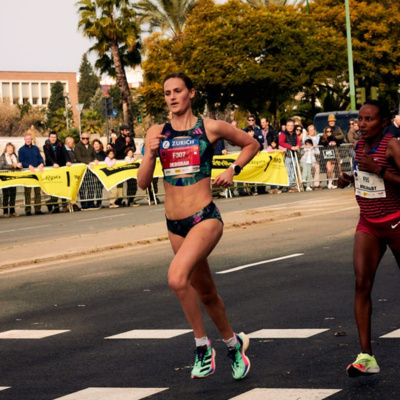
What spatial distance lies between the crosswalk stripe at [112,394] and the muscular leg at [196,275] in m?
0.49

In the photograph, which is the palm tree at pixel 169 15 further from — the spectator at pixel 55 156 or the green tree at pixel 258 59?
the spectator at pixel 55 156

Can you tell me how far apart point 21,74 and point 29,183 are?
17080 centimetres

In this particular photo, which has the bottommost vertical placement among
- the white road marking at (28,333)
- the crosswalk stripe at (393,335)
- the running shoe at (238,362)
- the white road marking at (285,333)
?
the white road marking at (28,333)

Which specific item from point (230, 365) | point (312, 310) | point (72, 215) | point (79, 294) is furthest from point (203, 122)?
point (72, 215)

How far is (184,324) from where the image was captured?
884 centimetres

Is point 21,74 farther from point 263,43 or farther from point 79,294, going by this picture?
point 79,294

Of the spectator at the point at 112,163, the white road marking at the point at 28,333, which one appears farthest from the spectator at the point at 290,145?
the white road marking at the point at 28,333

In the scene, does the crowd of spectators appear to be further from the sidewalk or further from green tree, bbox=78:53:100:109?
green tree, bbox=78:53:100:109

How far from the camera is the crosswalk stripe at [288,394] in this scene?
5.89 meters

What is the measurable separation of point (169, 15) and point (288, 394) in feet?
238

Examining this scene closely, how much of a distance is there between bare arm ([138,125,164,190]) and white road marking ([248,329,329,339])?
78.8 inches

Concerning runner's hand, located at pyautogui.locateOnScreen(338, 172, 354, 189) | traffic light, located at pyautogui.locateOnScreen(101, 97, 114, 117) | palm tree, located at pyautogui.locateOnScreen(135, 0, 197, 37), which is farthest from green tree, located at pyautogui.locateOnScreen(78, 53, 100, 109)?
runner's hand, located at pyautogui.locateOnScreen(338, 172, 354, 189)

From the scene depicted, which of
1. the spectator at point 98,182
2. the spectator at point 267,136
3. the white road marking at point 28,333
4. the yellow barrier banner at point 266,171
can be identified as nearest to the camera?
the white road marking at point 28,333

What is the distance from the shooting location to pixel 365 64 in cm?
6938
